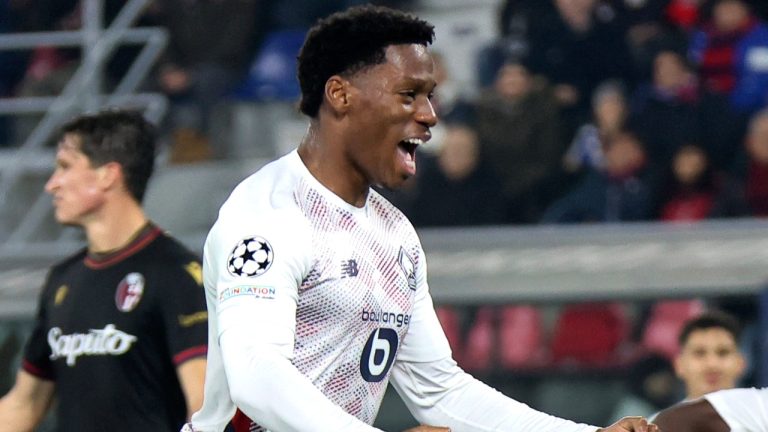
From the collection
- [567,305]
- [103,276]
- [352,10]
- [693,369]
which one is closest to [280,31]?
[567,305]

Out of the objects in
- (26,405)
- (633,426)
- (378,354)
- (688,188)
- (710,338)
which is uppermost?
(688,188)

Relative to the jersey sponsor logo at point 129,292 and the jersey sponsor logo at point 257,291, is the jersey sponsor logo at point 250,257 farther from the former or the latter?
the jersey sponsor logo at point 129,292

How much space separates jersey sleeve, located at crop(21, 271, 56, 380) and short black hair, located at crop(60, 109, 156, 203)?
0.46m

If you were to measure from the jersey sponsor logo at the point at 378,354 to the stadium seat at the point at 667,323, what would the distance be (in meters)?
4.88

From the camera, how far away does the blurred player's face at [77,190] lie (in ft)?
A: 17.8

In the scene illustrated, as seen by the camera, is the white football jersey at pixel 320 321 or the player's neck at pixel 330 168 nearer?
the white football jersey at pixel 320 321

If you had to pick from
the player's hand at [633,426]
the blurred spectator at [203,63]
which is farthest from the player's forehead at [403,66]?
the blurred spectator at [203,63]

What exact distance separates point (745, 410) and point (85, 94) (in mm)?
6824

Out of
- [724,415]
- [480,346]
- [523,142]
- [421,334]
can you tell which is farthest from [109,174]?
[523,142]

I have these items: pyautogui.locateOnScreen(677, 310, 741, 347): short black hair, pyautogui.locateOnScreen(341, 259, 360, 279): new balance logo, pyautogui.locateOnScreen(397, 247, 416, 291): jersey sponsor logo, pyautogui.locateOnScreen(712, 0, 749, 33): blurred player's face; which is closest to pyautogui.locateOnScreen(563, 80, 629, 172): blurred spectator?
pyautogui.locateOnScreen(712, 0, 749, 33): blurred player's face

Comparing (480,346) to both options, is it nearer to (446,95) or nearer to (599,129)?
(599,129)

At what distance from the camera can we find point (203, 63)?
403 inches

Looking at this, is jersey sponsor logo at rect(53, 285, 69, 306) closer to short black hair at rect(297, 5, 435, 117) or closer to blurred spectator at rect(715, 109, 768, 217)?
short black hair at rect(297, 5, 435, 117)

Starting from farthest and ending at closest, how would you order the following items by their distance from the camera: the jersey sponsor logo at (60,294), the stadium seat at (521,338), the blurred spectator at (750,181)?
the blurred spectator at (750,181), the stadium seat at (521,338), the jersey sponsor logo at (60,294)
